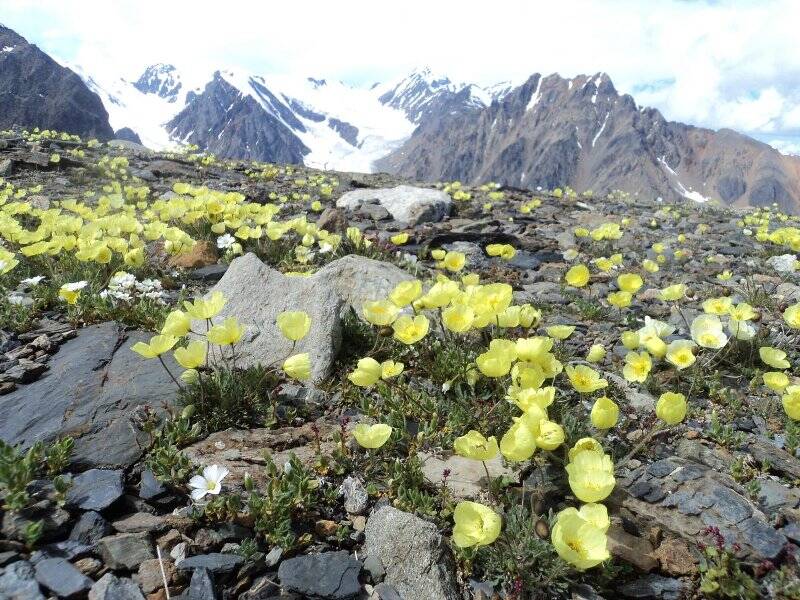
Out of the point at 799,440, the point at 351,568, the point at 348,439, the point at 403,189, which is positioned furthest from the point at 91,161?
the point at 799,440

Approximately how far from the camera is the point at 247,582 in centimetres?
242

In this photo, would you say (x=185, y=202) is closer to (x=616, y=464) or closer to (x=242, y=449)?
(x=242, y=449)

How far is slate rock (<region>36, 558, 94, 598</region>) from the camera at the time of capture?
2148mm

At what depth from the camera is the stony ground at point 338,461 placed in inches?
97.0

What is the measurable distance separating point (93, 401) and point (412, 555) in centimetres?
236

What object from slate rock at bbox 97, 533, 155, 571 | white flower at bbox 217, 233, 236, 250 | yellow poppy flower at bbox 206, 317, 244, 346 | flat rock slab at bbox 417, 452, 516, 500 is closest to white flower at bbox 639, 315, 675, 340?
flat rock slab at bbox 417, 452, 516, 500

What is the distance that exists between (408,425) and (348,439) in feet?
1.56

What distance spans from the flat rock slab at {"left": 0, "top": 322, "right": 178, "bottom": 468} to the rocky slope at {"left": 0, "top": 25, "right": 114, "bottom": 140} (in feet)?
291

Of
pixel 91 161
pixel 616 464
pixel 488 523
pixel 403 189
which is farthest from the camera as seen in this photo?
pixel 91 161

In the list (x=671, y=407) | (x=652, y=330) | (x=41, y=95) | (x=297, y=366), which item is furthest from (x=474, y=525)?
(x=41, y=95)

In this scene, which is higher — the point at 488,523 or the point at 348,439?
the point at 488,523

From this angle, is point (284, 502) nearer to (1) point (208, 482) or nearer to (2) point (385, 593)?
(1) point (208, 482)

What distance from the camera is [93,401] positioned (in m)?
3.46

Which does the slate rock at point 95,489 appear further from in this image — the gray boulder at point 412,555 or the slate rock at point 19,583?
the gray boulder at point 412,555
